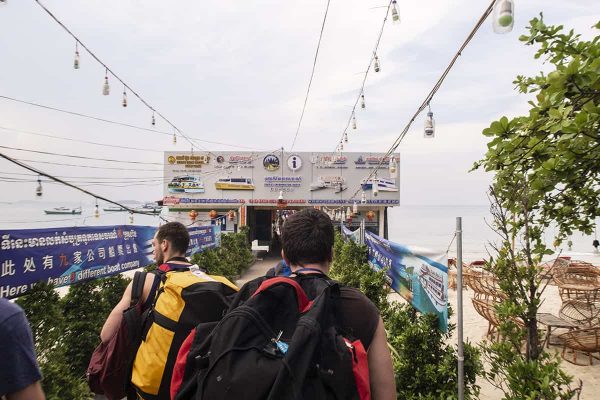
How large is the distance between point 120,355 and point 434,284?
2.19m

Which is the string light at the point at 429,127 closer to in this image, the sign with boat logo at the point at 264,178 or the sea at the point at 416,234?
the sea at the point at 416,234

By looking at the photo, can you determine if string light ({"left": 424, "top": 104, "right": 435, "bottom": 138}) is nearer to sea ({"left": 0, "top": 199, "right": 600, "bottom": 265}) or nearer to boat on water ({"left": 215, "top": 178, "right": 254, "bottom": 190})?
sea ({"left": 0, "top": 199, "right": 600, "bottom": 265})

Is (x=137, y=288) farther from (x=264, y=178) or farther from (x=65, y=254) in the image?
(x=264, y=178)

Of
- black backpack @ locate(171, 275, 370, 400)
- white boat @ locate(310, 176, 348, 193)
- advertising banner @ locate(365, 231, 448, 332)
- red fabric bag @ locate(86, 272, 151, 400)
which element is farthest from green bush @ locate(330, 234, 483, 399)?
white boat @ locate(310, 176, 348, 193)

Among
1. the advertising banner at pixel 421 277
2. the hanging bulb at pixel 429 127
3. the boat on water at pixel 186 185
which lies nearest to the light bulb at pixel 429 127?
the hanging bulb at pixel 429 127

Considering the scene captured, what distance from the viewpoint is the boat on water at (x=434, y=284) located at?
2.49 meters

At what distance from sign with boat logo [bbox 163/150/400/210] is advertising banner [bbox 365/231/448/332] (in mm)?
14737

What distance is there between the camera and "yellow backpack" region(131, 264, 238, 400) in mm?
1902

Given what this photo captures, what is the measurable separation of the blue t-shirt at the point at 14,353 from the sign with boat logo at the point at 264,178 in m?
17.5

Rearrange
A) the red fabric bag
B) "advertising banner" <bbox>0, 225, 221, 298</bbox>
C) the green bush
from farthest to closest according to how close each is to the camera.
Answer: "advertising banner" <bbox>0, 225, 221, 298</bbox> < the green bush < the red fabric bag

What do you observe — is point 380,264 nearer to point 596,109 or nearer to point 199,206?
point 596,109

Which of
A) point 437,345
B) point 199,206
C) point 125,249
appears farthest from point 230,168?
point 437,345

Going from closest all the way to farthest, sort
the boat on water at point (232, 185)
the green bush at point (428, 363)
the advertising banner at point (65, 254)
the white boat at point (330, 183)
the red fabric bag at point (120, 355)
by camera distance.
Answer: the red fabric bag at point (120, 355), the green bush at point (428, 363), the advertising banner at point (65, 254), the white boat at point (330, 183), the boat on water at point (232, 185)

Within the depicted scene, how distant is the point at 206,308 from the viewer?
6.38 feet
